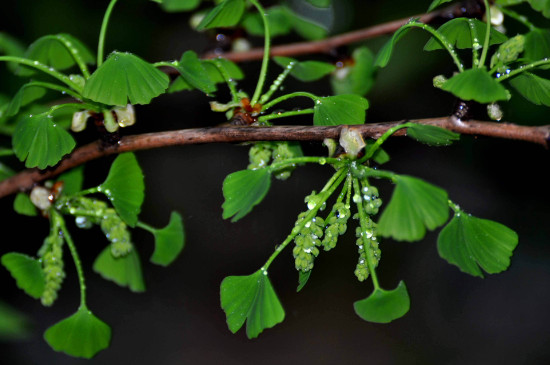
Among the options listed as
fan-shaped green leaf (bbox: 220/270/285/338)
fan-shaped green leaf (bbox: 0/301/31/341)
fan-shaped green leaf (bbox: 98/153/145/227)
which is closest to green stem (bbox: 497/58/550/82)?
fan-shaped green leaf (bbox: 220/270/285/338)

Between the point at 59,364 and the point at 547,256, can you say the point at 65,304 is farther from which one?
the point at 547,256

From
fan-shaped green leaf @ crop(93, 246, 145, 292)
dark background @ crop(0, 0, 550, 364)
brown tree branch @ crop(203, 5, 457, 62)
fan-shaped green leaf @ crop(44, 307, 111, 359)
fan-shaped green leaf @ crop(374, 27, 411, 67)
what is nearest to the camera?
fan-shaped green leaf @ crop(374, 27, 411, 67)

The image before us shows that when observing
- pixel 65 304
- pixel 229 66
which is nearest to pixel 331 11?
pixel 229 66

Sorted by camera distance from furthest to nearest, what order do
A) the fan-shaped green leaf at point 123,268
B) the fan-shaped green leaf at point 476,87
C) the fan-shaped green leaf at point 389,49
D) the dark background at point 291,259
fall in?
the dark background at point 291,259 → the fan-shaped green leaf at point 123,268 → the fan-shaped green leaf at point 389,49 → the fan-shaped green leaf at point 476,87

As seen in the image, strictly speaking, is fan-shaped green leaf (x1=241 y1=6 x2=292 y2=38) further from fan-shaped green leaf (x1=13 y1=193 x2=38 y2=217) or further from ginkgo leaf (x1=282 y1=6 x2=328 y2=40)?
fan-shaped green leaf (x1=13 y1=193 x2=38 y2=217)

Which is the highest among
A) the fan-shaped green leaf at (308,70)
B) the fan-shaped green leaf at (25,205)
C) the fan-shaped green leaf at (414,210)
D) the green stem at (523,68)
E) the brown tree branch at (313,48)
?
the green stem at (523,68)

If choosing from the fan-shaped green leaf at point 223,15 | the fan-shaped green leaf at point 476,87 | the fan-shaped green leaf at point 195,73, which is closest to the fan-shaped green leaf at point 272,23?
the fan-shaped green leaf at point 223,15

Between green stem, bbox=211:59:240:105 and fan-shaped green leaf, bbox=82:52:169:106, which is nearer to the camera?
fan-shaped green leaf, bbox=82:52:169:106

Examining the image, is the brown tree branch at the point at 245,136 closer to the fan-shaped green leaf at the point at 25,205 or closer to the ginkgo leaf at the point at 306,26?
the fan-shaped green leaf at the point at 25,205

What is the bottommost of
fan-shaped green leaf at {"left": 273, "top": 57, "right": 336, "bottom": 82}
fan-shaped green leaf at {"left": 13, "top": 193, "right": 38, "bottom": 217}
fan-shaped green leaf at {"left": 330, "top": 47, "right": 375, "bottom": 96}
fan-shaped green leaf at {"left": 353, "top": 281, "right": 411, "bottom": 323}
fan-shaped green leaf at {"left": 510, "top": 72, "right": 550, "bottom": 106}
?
fan-shaped green leaf at {"left": 13, "top": 193, "right": 38, "bottom": 217}
